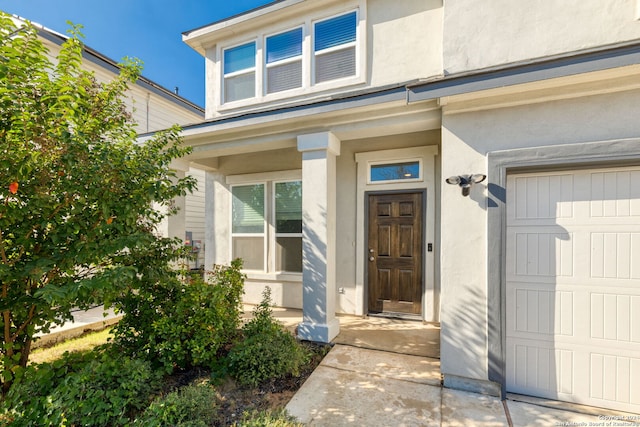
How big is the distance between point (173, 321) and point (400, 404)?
2568 millimetres

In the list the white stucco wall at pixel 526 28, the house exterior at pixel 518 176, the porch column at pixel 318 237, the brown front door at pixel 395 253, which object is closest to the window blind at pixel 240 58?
the house exterior at pixel 518 176

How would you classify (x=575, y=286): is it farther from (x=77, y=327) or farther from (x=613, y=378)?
(x=77, y=327)

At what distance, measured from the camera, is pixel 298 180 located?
5.64 meters

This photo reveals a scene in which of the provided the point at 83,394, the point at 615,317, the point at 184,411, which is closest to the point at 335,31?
the point at 615,317

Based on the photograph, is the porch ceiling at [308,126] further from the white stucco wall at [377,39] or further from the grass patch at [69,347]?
the grass patch at [69,347]

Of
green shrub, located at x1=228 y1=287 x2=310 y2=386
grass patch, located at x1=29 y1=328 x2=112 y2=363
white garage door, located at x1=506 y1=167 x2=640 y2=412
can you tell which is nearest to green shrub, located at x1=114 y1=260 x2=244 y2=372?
green shrub, located at x1=228 y1=287 x2=310 y2=386

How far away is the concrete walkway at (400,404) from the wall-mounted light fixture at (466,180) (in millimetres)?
2126

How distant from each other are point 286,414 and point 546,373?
267 cm

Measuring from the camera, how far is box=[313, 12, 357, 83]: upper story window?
190 inches

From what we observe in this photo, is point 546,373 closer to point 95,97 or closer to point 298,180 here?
point 298,180

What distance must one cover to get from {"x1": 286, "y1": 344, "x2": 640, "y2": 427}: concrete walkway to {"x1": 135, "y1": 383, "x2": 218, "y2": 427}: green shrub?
0.73m

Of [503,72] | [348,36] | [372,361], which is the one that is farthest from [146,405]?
[348,36]

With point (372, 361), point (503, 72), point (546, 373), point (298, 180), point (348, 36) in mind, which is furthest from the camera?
point (298, 180)

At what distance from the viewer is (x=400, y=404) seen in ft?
8.87
